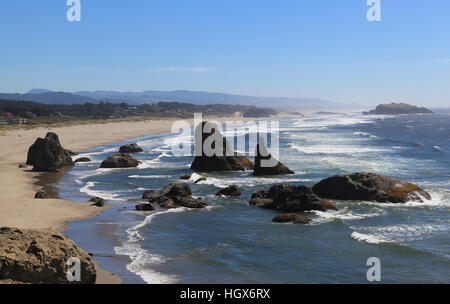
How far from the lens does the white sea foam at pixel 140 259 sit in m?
16.2

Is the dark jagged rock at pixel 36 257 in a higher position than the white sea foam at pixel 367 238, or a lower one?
higher

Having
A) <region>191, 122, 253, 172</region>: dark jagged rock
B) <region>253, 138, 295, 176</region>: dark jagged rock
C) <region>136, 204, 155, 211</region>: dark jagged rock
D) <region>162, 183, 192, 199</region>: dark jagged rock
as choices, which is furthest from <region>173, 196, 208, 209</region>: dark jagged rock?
<region>191, 122, 253, 172</region>: dark jagged rock

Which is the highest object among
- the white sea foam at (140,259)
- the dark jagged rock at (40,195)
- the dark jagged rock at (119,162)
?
the dark jagged rock at (119,162)

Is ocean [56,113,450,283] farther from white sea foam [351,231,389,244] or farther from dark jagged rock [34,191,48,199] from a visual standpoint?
dark jagged rock [34,191,48,199]

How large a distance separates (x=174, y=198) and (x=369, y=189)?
12.0 meters

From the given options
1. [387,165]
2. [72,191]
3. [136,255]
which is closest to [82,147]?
[72,191]

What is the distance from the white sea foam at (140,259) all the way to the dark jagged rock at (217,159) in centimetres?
2072

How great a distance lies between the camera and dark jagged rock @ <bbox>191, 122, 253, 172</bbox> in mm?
43875

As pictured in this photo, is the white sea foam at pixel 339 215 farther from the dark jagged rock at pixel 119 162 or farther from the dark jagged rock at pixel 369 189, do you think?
the dark jagged rock at pixel 119 162

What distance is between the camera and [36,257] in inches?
519

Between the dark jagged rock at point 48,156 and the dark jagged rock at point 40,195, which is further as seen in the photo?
the dark jagged rock at point 48,156

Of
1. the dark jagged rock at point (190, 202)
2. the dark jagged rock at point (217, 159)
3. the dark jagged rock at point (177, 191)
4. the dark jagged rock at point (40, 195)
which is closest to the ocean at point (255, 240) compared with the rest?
the dark jagged rock at point (190, 202)
